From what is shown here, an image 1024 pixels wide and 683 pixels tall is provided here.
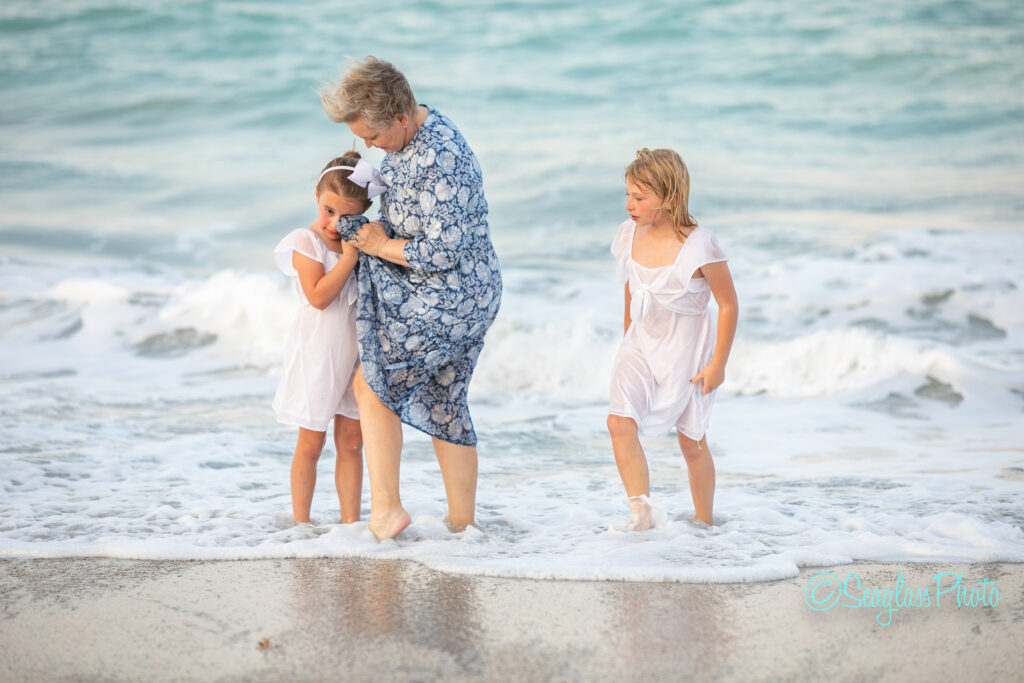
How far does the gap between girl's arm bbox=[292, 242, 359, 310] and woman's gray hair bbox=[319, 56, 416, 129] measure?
1.61ft

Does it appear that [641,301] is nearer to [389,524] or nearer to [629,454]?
[629,454]

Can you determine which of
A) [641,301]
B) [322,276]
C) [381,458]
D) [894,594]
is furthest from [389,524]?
[894,594]

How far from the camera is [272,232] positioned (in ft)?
41.7

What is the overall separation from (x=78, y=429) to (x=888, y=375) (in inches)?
204

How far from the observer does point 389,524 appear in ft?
12.1

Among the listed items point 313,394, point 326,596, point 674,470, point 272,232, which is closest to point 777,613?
point 326,596

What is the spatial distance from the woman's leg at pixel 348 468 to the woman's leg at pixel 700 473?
125cm

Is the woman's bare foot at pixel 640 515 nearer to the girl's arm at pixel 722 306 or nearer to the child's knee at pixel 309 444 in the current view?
the girl's arm at pixel 722 306

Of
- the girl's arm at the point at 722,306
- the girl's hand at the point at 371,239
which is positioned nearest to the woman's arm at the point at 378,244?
the girl's hand at the point at 371,239

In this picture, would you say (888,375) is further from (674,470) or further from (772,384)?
(674,470)

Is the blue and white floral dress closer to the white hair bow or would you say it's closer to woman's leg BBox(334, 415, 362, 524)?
the white hair bow

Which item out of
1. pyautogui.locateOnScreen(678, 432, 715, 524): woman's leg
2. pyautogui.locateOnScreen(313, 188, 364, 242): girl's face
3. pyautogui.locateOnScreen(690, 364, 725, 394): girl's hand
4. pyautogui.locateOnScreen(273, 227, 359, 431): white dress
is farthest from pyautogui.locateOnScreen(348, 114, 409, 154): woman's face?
pyautogui.locateOnScreen(678, 432, 715, 524): woman's leg

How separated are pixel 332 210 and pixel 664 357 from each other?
4.42 ft

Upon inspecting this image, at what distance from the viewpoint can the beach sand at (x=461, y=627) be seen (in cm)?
267
